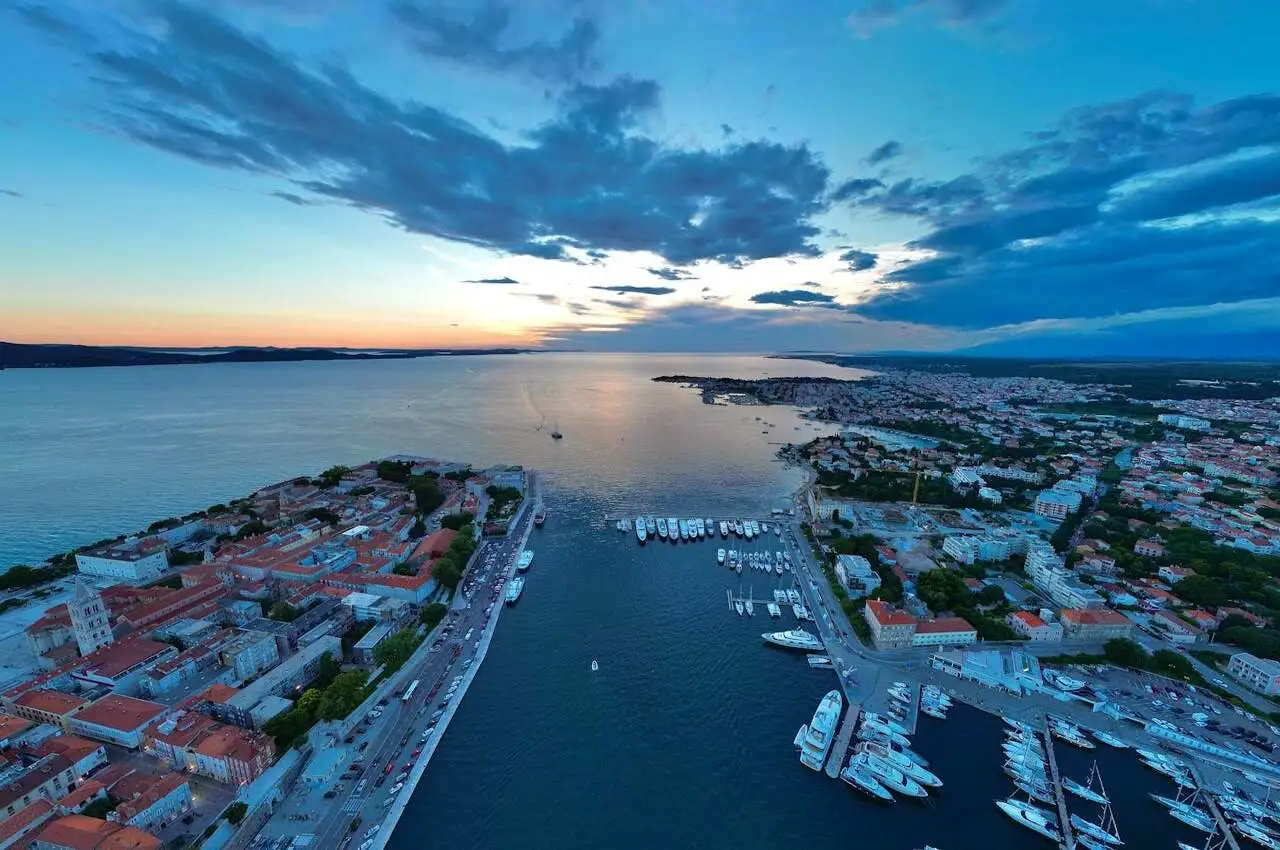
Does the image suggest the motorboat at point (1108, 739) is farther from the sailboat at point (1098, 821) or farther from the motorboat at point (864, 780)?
the motorboat at point (864, 780)

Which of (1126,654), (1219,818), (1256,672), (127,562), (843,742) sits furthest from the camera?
(127,562)

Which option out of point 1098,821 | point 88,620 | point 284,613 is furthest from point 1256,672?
point 88,620

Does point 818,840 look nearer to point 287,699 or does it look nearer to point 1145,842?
point 1145,842

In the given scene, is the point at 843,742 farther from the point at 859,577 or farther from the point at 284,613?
the point at 284,613

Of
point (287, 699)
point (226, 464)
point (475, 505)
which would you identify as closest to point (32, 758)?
point (287, 699)

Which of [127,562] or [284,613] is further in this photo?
[127,562]

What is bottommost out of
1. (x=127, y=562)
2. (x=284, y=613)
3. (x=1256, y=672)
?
(x=1256, y=672)

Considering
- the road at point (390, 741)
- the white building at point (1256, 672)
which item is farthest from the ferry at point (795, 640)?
the white building at point (1256, 672)
